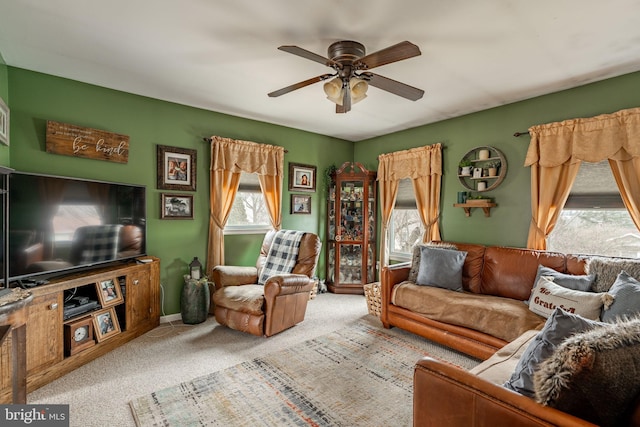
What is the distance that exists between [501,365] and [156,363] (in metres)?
2.63

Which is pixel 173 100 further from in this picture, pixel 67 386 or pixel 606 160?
pixel 606 160

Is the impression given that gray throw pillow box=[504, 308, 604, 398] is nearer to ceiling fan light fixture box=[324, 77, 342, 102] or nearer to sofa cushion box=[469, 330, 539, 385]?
sofa cushion box=[469, 330, 539, 385]

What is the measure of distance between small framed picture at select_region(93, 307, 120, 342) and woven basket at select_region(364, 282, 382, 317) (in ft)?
8.92

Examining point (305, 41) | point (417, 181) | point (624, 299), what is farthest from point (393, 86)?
point (417, 181)

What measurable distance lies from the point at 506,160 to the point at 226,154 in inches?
135

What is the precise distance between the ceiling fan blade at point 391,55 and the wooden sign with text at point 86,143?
2.67 meters

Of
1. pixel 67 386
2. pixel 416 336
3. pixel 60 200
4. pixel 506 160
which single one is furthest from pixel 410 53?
pixel 67 386

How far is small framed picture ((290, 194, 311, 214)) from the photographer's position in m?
4.81

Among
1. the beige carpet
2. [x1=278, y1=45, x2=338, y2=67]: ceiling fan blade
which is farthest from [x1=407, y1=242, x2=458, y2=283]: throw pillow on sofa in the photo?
[x1=278, y1=45, x2=338, y2=67]: ceiling fan blade

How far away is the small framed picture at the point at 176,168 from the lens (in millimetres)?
3611

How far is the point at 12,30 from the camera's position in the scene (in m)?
2.23

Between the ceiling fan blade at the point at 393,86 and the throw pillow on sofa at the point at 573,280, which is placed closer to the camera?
the ceiling fan blade at the point at 393,86

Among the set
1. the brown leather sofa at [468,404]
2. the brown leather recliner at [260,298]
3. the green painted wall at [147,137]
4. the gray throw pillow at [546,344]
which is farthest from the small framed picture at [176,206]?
the gray throw pillow at [546,344]

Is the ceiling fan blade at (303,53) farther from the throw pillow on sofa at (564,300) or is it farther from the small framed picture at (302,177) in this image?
the small framed picture at (302,177)
